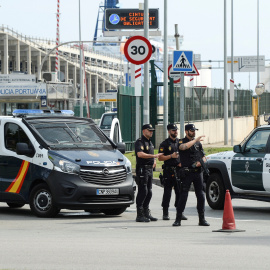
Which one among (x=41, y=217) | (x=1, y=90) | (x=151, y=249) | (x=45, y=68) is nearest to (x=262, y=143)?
(x=41, y=217)

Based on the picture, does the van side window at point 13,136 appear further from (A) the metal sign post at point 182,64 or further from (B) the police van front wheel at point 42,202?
(A) the metal sign post at point 182,64

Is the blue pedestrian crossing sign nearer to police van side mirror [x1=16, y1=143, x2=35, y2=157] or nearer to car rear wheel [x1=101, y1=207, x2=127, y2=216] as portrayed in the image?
car rear wheel [x1=101, y1=207, x2=127, y2=216]

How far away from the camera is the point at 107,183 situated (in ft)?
49.3

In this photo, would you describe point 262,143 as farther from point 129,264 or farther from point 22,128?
point 129,264

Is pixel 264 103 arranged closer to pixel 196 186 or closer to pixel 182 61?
pixel 182 61


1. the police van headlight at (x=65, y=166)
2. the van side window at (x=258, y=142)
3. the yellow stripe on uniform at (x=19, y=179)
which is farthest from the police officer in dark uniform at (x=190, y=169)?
the yellow stripe on uniform at (x=19, y=179)

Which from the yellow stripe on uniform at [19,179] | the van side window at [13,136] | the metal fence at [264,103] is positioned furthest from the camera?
the metal fence at [264,103]

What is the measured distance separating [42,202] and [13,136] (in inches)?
61.3

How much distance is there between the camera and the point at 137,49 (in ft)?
64.1

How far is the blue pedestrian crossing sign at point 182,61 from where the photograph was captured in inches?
871

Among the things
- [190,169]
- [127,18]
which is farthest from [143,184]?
[127,18]

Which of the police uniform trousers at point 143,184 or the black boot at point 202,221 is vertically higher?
the police uniform trousers at point 143,184

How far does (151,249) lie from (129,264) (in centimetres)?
148

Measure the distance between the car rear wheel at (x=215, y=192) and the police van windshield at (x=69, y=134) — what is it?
2.50m
